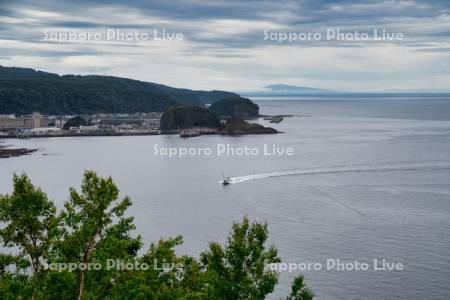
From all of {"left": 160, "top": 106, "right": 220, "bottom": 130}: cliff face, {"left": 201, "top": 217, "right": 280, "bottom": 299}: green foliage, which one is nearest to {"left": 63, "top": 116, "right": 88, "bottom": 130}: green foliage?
{"left": 160, "top": 106, "right": 220, "bottom": 130}: cliff face

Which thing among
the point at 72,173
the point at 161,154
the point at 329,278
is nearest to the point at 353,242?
the point at 329,278

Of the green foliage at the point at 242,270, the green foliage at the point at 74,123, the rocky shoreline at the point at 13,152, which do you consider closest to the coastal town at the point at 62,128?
the green foliage at the point at 74,123

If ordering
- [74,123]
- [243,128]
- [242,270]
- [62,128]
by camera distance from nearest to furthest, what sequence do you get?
[242,270] < [243,128] < [62,128] < [74,123]

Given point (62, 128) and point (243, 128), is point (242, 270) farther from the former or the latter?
point (62, 128)

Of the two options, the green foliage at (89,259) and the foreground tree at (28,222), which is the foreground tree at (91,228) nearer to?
the green foliage at (89,259)

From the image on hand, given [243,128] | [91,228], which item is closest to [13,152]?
[243,128]

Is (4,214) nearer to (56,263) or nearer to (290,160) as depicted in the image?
(56,263)
